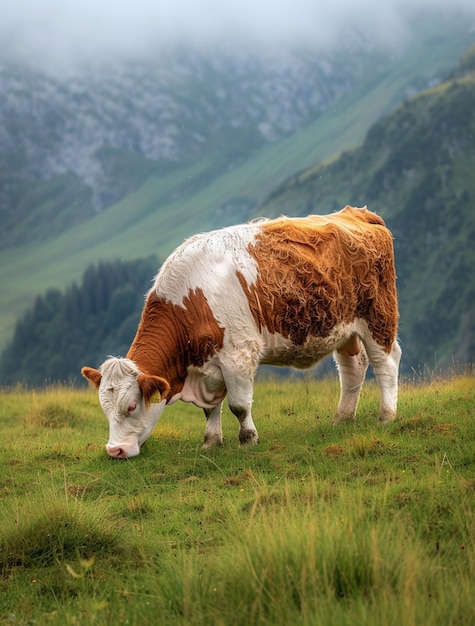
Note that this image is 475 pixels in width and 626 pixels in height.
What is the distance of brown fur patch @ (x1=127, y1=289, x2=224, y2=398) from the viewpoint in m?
13.0

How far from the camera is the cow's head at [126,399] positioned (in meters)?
12.6

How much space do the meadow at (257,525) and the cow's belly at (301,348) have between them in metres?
1.08

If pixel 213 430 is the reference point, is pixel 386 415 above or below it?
below

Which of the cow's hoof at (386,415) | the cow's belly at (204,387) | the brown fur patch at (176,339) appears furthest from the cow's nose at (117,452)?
the cow's hoof at (386,415)

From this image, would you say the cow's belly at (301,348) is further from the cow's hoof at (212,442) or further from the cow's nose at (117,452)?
the cow's nose at (117,452)

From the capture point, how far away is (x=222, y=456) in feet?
41.9

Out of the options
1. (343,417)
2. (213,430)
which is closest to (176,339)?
(213,430)

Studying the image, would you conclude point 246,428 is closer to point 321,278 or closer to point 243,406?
point 243,406

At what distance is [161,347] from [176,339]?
9.5 inches

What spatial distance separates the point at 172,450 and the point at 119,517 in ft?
10.8

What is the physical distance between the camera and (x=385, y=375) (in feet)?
47.7

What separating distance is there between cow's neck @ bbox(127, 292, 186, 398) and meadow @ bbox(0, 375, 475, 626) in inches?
46.9

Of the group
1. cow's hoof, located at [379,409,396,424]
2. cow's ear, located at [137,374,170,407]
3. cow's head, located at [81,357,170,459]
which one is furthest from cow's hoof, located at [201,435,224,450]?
cow's hoof, located at [379,409,396,424]

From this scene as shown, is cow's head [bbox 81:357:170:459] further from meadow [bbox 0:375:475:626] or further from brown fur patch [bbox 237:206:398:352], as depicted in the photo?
brown fur patch [bbox 237:206:398:352]
